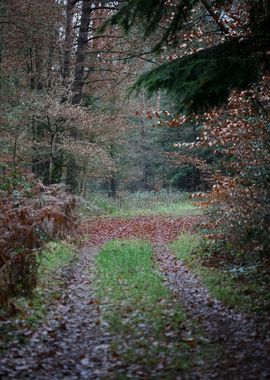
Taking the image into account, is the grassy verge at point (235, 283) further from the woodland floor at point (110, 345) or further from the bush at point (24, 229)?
the bush at point (24, 229)

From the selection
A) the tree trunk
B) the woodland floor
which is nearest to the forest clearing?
the woodland floor

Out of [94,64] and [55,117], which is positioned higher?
[94,64]

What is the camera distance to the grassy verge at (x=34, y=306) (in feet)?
22.2

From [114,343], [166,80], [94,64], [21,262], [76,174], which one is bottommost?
[114,343]

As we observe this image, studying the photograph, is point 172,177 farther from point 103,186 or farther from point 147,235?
point 147,235

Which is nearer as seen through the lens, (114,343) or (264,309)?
(114,343)

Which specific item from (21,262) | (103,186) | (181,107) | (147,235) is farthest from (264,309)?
(103,186)

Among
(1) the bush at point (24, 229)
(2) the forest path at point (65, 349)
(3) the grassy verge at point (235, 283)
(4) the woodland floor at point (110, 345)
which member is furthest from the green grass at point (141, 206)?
(2) the forest path at point (65, 349)

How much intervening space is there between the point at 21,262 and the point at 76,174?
14933mm

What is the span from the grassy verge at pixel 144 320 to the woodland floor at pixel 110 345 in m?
0.08

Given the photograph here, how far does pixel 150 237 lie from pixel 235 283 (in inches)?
277

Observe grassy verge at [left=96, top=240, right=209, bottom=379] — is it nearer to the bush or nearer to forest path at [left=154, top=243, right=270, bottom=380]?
forest path at [left=154, top=243, right=270, bottom=380]

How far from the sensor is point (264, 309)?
779 centimetres

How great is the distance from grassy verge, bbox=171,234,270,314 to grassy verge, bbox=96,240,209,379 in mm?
953
